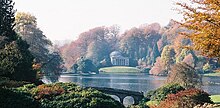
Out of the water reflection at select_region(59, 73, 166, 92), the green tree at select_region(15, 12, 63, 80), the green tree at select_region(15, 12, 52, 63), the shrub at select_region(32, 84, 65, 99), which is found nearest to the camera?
the shrub at select_region(32, 84, 65, 99)

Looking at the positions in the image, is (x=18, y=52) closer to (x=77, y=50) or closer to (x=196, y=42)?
(x=196, y=42)

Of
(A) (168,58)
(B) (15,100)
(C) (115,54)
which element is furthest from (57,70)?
(C) (115,54)

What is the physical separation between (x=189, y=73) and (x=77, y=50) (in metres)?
120

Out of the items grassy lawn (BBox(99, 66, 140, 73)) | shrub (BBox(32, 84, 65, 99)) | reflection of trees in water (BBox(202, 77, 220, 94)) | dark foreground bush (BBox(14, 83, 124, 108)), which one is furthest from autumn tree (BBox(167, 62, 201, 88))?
grassy lawn (BBox(99, 66, 140, 73))

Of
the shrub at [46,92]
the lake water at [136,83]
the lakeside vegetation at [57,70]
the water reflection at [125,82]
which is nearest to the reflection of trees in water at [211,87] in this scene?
the lake water at [136,83]

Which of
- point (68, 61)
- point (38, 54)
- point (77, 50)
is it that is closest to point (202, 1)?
point (38, 54)

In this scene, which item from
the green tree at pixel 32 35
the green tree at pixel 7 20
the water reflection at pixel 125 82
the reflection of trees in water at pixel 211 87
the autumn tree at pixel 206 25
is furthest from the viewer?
the water reflection at pixel 125 82

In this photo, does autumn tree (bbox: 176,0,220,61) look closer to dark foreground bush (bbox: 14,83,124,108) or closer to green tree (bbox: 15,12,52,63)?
dark foreground bush (bbox: 14,83,124,108)

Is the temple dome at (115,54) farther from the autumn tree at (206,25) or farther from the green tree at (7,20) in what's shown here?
the autumn tree at (206,25)

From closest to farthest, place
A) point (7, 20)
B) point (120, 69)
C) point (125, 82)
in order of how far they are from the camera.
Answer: point (7, 20)
point (125, 82)
point (120, 69)

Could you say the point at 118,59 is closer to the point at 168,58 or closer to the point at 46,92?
the point at 168,58

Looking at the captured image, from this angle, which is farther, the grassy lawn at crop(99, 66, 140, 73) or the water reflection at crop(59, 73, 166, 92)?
the grassy lawn at crop(99, 66, 140, 73)

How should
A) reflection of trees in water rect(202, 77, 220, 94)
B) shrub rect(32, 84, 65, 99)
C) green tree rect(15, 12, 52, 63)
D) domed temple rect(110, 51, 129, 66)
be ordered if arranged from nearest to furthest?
shrub rect(32, 84, 65, 99) < green tree rect(15, 12, 52, 63) < reflection of trees in water rect(202, 77, 220, 94) < domed temple rect(110, 51, 129, 66)

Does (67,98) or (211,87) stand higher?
(67,98)
